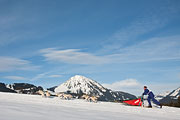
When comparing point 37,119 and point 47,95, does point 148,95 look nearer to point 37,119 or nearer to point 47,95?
point 47,95

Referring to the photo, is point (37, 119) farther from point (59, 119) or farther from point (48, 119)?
point (59, 119)

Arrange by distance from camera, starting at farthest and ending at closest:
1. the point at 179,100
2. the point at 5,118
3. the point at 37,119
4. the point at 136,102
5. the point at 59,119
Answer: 1. the point at 179,100
2. the point at 136,102
3. the point at 59,119
4. the point at 37,119
5. the point at 5,118

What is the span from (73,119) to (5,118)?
5.73 ft

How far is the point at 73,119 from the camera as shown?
543cm

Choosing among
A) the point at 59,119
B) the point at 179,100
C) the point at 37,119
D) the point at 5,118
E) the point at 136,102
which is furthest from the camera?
the point at 179,100

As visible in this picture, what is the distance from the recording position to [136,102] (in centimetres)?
1714

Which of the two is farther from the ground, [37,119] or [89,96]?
[89,96]

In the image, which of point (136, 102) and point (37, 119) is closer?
point (37, 119)

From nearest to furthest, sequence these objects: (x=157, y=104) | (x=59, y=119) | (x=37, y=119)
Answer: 1. (x=37, y=119)
2. (x=59, y=119)
3. (x=157, y=104)

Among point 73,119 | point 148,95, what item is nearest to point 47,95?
point 148,95

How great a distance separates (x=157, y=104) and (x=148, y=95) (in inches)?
36.8

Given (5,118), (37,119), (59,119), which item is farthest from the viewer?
(59,119)

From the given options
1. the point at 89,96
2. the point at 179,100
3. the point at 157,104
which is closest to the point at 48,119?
the point at 89,96

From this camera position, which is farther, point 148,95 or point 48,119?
point 148,95
